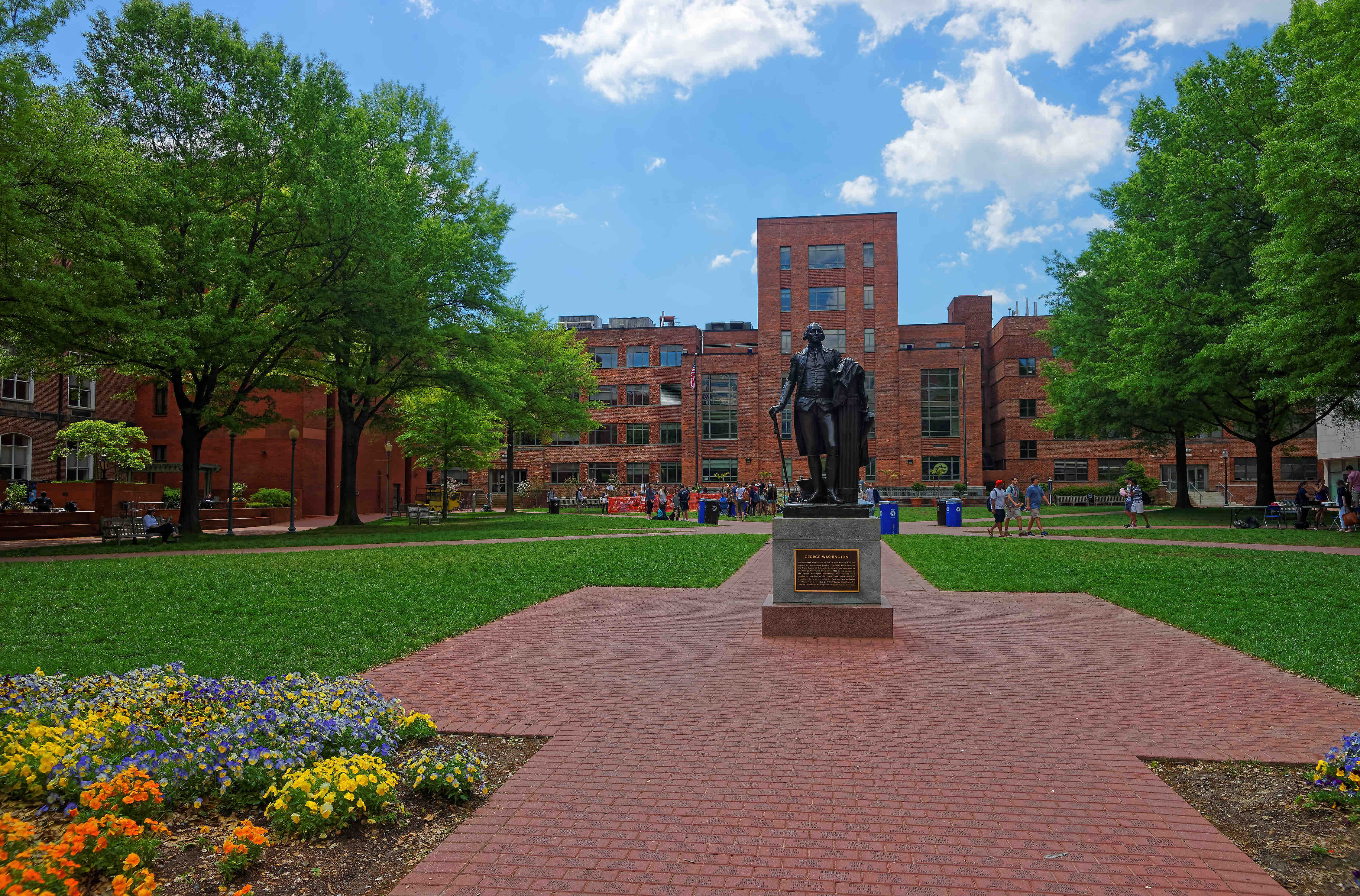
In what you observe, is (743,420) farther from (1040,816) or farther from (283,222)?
(1040,816)

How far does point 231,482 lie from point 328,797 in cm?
2412

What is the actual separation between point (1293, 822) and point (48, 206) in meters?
24.0

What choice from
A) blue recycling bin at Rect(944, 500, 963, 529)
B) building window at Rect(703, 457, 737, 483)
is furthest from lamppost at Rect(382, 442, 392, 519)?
building window at Rect(703, 457, 737, 483)

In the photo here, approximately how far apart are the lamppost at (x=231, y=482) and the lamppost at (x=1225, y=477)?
5982 cm

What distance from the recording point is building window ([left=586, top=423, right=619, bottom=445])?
73438mm

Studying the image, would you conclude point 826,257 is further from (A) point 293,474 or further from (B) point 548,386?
(A) point 293,474

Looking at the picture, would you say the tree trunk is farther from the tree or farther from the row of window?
the row of window

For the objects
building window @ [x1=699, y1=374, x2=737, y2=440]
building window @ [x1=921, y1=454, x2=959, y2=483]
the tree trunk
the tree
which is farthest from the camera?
building window @ [x1=699, y1=374, x2=737, y2=440]

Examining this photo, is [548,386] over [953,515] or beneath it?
over

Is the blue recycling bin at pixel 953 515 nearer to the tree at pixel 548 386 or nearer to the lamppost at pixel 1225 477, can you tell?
the tree at pixel 548 386

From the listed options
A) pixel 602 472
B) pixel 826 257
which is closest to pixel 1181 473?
pixel 826 257

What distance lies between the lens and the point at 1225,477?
62.7 meters

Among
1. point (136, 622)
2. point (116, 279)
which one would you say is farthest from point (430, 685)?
point (116, 279)

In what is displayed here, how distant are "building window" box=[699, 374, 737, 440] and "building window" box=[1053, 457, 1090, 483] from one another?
27657mm
